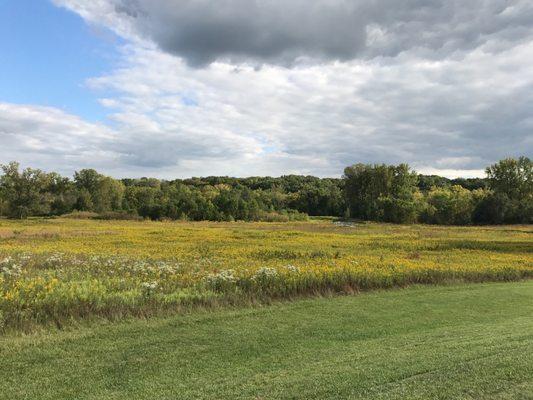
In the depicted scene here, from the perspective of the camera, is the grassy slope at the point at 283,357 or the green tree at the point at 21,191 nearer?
the grassy slope at the point at 283,357

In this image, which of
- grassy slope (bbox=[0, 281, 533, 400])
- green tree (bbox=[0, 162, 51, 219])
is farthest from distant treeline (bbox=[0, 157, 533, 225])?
grassy slope (bbox=[0, 281, 533, 400])

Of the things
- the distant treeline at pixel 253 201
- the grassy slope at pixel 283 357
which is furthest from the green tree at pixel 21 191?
the grassy slope at pixel 283 357

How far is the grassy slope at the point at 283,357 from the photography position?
5.93m

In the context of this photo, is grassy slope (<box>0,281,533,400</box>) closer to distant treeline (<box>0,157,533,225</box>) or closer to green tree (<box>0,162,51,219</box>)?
distant treeline (<box>0,157,533,225</box>)

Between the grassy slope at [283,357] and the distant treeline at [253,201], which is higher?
the distant treeline at [253,201]

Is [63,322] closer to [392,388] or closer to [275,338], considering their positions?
[275,338]

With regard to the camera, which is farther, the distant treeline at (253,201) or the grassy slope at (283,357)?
the distant treeline at (253,201)

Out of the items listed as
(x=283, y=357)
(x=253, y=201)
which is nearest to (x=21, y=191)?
(x=253, y=201)

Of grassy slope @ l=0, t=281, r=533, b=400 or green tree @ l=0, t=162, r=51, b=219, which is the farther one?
green tree @ l=0, t=162, r=51, b=219

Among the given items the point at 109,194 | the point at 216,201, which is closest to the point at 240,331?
the point at 216,201

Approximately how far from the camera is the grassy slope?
5.93 meters

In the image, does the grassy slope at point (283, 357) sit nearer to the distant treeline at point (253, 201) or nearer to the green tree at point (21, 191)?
the distant treeline at point (253, 201)

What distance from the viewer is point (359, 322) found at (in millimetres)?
10281

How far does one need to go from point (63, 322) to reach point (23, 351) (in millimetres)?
1855
